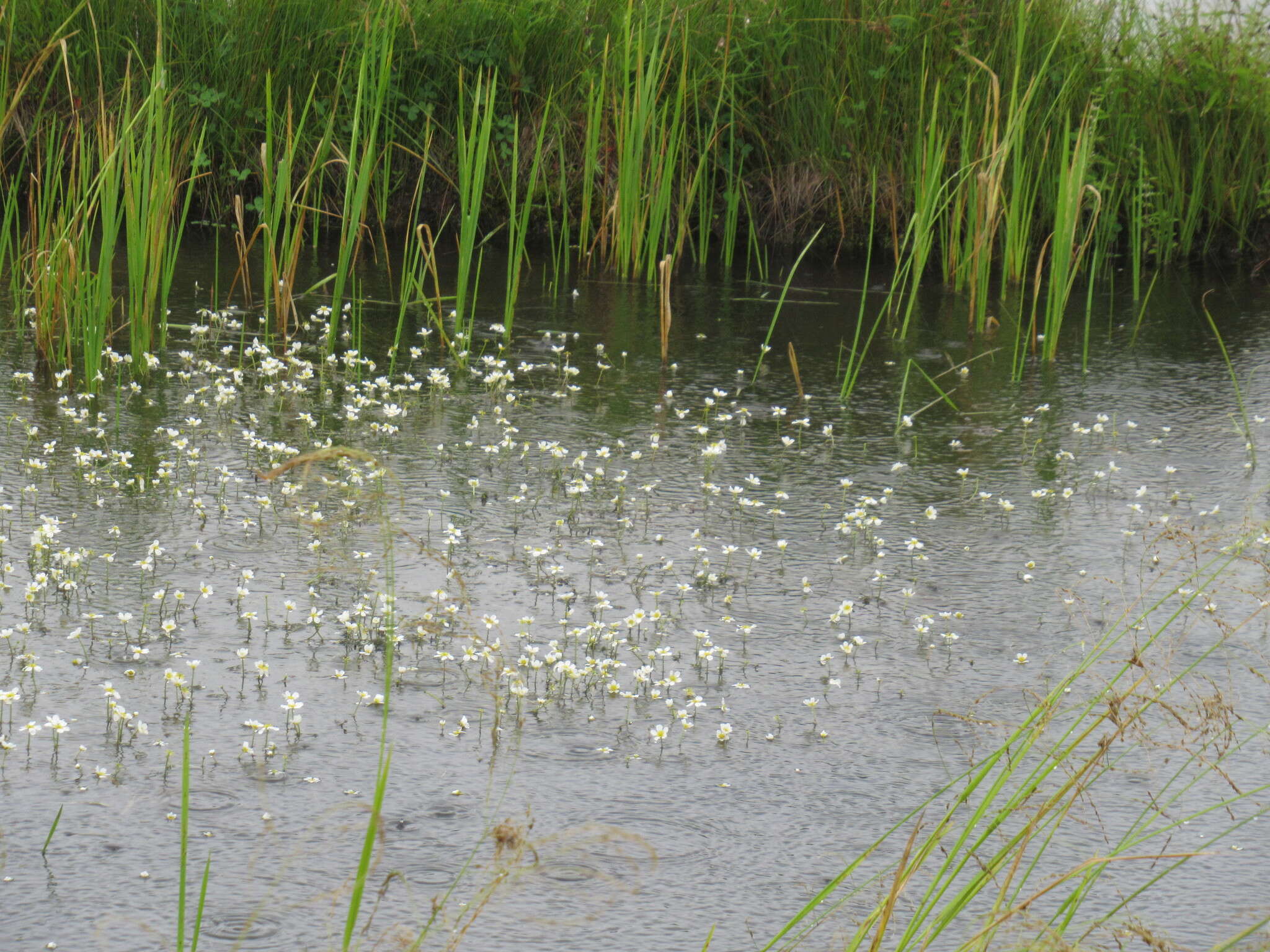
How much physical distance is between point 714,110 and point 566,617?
6.04 meters

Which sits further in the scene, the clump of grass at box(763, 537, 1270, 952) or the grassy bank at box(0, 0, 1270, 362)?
the grassy bank at box(0, 0, 1270, 362)

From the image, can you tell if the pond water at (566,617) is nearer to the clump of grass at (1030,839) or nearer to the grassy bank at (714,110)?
the clump of grass at (1030,839)

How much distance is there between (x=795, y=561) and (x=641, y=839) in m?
1.94

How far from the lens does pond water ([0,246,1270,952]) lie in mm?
3123

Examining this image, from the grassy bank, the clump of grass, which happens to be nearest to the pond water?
the clump of grass

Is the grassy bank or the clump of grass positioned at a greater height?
the grassy bank

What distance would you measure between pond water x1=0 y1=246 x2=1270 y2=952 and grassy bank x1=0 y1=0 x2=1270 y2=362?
186cm

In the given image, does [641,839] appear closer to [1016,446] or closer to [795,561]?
[795,561]

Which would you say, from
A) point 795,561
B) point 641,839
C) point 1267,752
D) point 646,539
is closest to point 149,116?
point 646,539

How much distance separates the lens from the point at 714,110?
31.9 ft

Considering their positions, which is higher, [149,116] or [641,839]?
[149,116]

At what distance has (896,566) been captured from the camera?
4.95 metres

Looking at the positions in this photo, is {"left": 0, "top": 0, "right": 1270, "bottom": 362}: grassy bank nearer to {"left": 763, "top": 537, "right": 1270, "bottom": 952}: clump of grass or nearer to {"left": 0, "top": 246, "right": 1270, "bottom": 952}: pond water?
{"left": 0, "top": 246, "right": 1270, "bottom": 952}: pond water

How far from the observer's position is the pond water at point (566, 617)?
3123mm
